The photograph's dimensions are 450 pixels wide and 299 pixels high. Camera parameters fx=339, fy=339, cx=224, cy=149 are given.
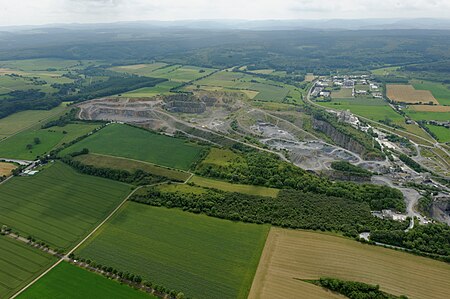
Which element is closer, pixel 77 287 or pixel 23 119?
pixel 77 287

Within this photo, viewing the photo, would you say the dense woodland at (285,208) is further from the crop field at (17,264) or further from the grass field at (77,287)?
the grass field at (77,287)

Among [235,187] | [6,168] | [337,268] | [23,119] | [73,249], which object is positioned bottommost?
[337,268]

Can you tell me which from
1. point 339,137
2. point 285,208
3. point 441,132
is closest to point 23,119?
point 285,208

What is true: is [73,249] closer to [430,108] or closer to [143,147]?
[143,147]

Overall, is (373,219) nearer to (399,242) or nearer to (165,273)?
(399,242)

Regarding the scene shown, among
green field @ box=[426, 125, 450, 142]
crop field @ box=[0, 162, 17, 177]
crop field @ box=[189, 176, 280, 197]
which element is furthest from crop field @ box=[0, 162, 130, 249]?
green field @ box=[426, 125, 450, 142]

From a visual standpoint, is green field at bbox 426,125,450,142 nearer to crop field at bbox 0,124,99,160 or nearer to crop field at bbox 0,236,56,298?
crop field at bbox 0,124,99,160
